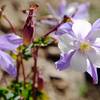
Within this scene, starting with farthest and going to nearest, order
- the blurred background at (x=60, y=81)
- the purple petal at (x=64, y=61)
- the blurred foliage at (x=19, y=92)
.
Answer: the blurred background at (x=60, y=81)
the blurred foliage at (x=19, y=92)
the purple petal at (x=64, y=61)

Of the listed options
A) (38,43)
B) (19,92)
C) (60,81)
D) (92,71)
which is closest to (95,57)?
(92,71)

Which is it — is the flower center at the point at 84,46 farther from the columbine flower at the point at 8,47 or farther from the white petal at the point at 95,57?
the columbine flower at the point at 8,47

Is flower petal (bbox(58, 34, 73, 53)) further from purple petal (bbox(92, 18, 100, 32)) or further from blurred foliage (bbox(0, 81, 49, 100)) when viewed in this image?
blurred foliage (bbox(0, 81, 49, 100))

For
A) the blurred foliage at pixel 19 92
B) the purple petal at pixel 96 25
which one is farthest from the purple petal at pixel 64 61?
the blurred foliage at pixel 19 92

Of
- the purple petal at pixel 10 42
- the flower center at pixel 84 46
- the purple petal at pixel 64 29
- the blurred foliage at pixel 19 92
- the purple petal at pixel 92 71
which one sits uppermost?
the purple petal at pixel 64 29

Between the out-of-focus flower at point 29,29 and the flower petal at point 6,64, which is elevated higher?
the out-of-focus flower at point 29,29

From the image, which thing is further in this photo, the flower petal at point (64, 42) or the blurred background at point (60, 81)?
the blurred background at point (60, 81)

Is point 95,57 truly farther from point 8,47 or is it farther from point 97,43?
point 8,47
